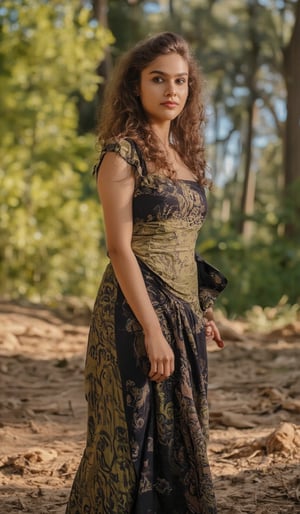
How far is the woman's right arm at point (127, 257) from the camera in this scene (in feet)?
8.59

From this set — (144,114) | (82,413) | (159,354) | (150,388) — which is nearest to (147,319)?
(159,354)

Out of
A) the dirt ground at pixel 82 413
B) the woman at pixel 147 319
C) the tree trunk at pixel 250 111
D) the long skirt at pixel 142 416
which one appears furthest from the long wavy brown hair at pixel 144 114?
the tree trunk at pixel 250 111

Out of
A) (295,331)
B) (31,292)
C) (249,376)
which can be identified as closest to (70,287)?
(31,292)

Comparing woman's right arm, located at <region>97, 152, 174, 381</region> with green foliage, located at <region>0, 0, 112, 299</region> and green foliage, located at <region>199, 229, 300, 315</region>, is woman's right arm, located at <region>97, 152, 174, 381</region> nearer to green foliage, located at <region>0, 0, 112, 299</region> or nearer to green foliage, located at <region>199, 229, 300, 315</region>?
green foliage, located at <region>0, 0, 112, 299</region>

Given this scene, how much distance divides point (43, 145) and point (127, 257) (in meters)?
7.36

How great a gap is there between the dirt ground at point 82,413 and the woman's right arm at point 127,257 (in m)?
1.11

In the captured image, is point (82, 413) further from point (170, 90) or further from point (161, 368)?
point (170, 90)

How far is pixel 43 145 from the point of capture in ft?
32.1

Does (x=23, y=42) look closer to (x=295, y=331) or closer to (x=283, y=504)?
(x=295, y=331)

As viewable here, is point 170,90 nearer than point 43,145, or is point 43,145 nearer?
point 170,90

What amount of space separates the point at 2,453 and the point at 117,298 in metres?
1.95

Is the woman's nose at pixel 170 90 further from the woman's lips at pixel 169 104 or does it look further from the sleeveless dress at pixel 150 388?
the sleeveless dress at pixel 150 388

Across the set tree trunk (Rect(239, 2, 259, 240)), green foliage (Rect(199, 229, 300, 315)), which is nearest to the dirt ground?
green foliage (Rect(199, 229, 300, 315))

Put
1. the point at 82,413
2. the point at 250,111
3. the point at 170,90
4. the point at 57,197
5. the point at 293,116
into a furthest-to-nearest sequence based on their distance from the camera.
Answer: the point at 250,111, the point at 293,116, the point at 57,197, the point at 82,413, the point at 170,90
